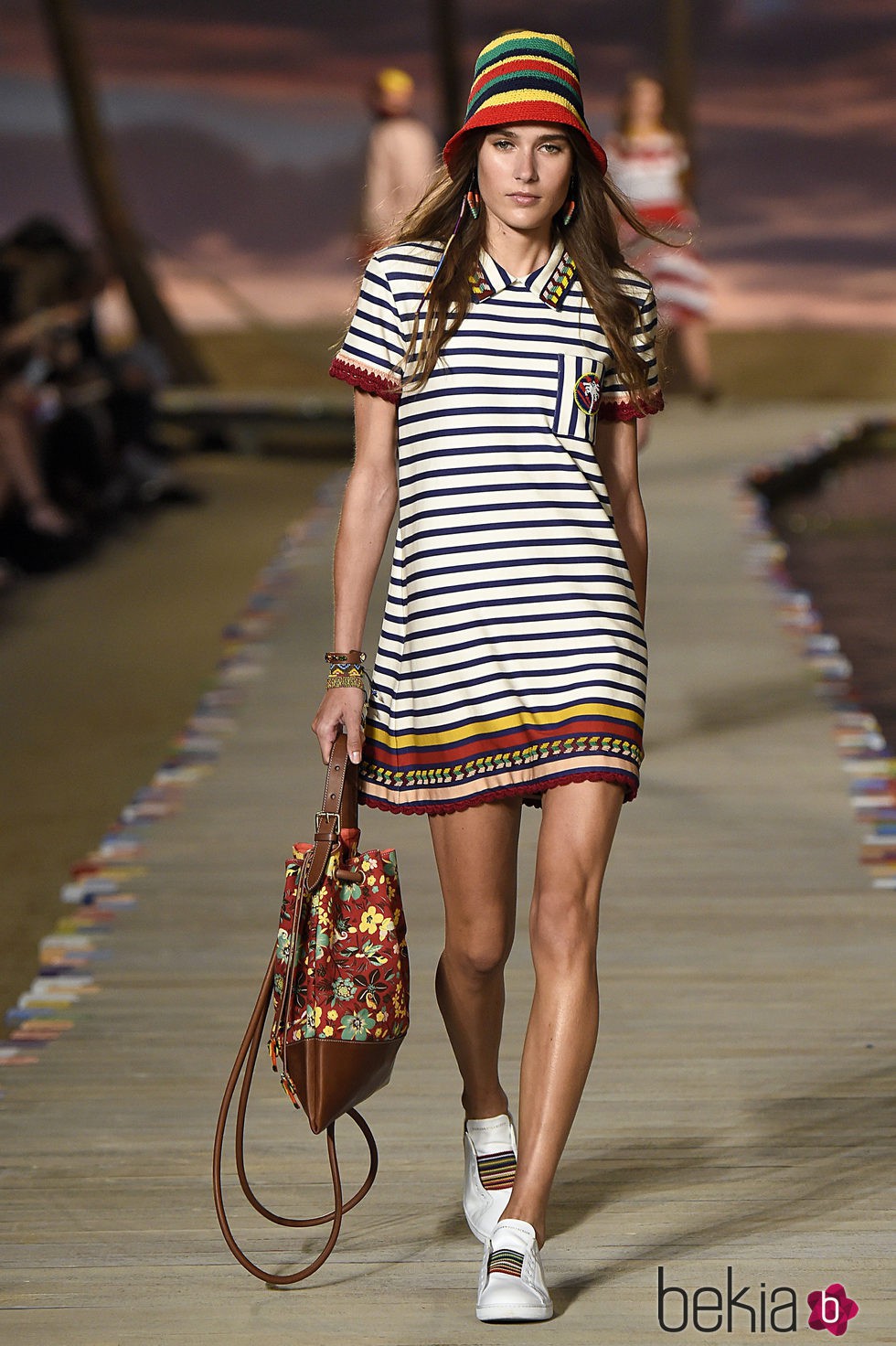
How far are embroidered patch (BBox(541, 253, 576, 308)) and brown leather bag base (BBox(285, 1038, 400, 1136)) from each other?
0.88 meters

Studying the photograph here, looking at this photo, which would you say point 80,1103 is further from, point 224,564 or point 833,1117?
point 224,564

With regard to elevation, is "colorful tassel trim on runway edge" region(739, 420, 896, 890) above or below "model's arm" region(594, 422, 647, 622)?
below

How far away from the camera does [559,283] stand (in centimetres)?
259

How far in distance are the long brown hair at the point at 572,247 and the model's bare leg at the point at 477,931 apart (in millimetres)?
534

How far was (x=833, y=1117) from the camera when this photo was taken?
10.3ft

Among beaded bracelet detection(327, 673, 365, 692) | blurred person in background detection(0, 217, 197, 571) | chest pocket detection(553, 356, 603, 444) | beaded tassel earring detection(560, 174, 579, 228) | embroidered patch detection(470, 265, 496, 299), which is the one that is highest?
beaded tassel earring detection(560, 174, 579, 228)

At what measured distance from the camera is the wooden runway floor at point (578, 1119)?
2.61 meters

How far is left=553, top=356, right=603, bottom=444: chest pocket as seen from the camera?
8.42 ft

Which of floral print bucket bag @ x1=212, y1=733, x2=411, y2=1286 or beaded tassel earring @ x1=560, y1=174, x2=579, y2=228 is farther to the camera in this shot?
beaded tassel earring @ x1=560, y1=174, x2=579, y2=228

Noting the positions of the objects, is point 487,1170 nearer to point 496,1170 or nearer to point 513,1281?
point 496,1170

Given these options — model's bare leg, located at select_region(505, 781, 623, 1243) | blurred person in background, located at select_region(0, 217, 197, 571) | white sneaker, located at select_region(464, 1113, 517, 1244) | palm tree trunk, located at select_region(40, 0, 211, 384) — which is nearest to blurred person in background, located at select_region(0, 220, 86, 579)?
blurred person in background, located at select_region(0, 217, 197, 571)

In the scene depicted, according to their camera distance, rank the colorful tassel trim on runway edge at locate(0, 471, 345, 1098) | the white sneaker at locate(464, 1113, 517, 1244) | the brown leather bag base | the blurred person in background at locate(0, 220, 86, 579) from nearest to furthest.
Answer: the brown leather bag base < the white sneaker at locate(464, 1113, 517, 1244) < the colorful tassel trim on runway edge at locate(0, 471, 345, 1098) < the blurred person in background at locate(0, 220, 86, 579)

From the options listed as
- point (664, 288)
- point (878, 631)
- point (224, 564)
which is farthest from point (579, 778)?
point (664, 288)

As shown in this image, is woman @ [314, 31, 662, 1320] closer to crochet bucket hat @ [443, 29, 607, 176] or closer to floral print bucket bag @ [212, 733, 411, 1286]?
crochet bucket hat @ [443, 29, 607, 176]
